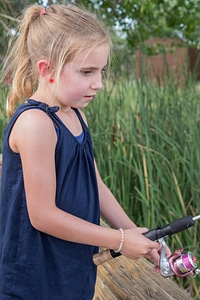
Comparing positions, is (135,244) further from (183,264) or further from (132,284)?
(132,284)

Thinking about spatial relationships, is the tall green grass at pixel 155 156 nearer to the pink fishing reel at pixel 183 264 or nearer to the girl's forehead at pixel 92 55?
the pink fishing reel at pixel 183 264

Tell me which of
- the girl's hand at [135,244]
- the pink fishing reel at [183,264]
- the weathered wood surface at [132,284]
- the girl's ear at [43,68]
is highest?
the girl's ear at [43,68]

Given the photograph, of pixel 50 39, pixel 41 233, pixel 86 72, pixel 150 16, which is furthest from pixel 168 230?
pixel 150 16

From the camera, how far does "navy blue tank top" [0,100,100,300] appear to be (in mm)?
1385

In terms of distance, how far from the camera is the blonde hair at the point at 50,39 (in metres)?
1.39

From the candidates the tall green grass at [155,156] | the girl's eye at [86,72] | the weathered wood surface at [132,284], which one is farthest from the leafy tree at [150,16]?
the girl's eye at [86,72]

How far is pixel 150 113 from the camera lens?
3.23m

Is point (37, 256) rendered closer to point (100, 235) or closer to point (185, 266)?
point (100, 235)

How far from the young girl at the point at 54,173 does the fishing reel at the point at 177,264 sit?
0.26 ft

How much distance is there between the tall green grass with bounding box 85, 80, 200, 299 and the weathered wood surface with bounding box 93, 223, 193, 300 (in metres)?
0.72

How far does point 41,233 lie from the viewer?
4.59ft

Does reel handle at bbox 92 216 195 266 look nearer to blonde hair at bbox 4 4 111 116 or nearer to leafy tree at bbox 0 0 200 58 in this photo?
blonde hair at bbox 4 4 111 116

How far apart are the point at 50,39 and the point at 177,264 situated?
713 mm

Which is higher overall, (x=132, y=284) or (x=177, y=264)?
(x=177, y=264)
